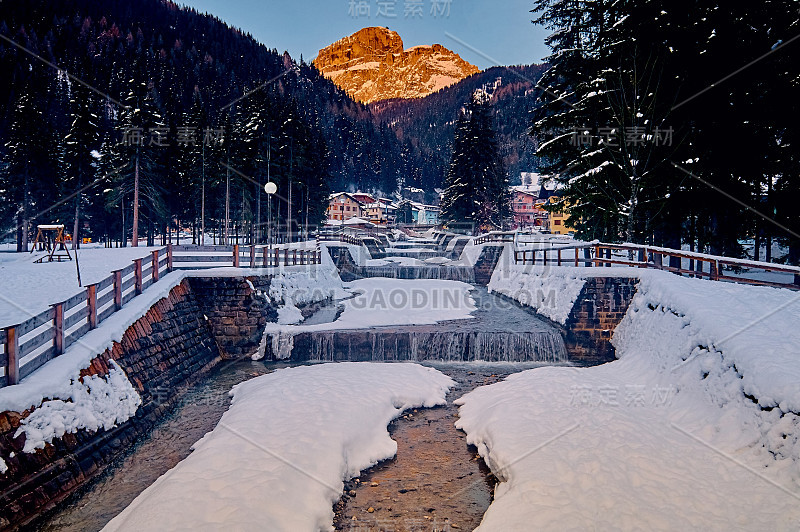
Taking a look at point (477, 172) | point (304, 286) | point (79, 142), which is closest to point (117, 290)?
point (304, 286)

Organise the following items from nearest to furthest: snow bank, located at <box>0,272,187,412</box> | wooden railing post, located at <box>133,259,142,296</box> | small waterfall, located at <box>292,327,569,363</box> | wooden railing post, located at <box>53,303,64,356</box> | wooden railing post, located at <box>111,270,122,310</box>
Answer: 1. snow bank, located at <box>0,272,187,412</box>
2. wooden railing post, located at <box>53,303,64,356</box>
3. wooden railing post, located at <box>111,270,122,310</box>
4. wooden railing post, located at <box>133,259,142,296</box>
5. small waterfall, located at <box>292,327,569,363</box>

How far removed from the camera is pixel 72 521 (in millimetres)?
6156

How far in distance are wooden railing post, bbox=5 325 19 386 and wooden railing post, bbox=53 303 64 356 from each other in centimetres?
133

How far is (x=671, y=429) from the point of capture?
809 cm

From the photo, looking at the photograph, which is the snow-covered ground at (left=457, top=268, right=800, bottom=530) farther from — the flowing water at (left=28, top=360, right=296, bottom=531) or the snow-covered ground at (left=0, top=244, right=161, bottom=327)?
the snow-covered ground at (left=0, top=244, right=161, bottom=327)

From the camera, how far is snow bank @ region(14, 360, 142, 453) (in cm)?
647

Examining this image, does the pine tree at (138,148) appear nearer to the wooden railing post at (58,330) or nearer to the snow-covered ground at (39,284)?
the snow-covered ground at (39,284)

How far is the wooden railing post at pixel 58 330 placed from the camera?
8.05 m

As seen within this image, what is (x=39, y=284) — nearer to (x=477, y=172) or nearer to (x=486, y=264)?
(x=486, y=264)

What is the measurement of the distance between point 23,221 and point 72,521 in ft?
142

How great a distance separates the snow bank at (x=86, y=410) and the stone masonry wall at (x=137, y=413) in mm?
122

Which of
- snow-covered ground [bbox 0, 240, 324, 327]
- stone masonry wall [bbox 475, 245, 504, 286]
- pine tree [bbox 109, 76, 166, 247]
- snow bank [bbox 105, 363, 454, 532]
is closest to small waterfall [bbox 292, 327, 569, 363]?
snow bank [bbox 105, 363, 454, 532]

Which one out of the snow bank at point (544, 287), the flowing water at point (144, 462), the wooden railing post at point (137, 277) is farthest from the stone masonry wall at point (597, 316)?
the wooden railing post at point (137, 277)

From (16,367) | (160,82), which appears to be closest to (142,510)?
(16,367)
